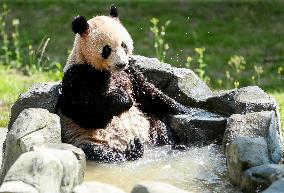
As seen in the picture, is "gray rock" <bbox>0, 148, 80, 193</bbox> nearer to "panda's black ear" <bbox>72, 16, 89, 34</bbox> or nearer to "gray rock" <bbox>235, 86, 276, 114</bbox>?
"panda's black ear" <bbox>72, 16, 89, 34</bbox>

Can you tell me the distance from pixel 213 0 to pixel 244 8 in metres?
0.59

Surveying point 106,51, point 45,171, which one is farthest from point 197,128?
point 45,171

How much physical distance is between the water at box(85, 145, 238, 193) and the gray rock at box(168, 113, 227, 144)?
17cm

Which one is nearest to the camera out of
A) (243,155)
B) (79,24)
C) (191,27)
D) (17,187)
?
(17,187)

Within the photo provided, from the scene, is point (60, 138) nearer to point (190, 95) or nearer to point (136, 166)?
point (136, 166)

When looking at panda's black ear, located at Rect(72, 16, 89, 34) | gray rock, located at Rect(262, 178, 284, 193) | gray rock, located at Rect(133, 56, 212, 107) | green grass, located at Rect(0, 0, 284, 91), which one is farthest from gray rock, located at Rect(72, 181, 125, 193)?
green grass, located at Rect(0, 0, 284, 91)

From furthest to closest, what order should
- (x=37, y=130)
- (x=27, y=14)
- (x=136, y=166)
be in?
1. (x=27, y=14)
2. (x=136, y=166)
3. (x=37, y=130)

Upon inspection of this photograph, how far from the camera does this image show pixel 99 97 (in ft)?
15.4

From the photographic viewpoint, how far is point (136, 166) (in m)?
4.64

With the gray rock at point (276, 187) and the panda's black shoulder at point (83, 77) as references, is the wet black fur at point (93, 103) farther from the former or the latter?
the gray rock at point (276, 187)

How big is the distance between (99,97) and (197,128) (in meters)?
0.81

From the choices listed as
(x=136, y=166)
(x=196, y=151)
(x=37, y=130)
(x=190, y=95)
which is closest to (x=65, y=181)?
(x=37, y=130)

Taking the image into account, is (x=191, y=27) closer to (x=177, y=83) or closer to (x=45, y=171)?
(x=177, y=83)

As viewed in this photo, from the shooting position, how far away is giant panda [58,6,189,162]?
15.3 feet
